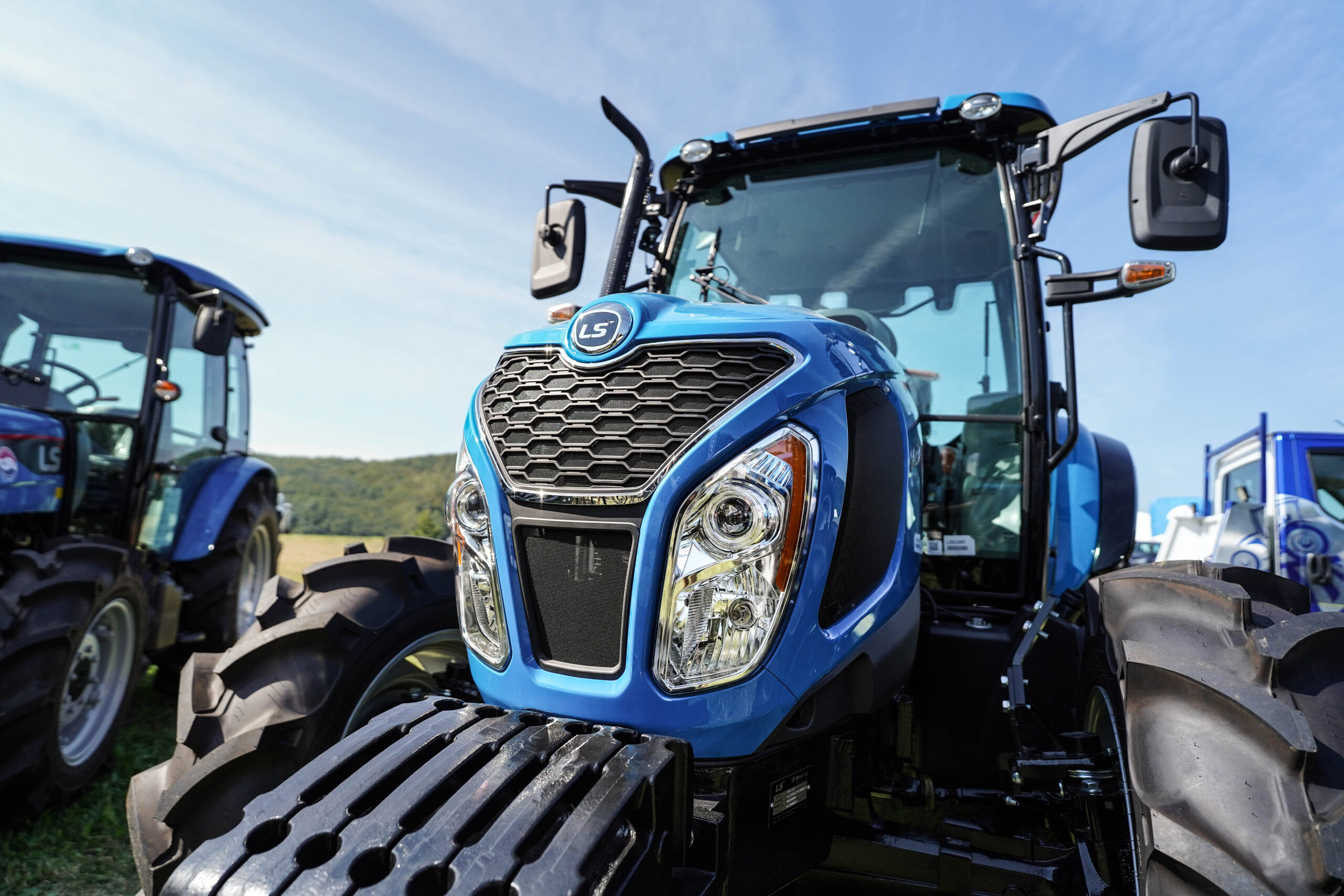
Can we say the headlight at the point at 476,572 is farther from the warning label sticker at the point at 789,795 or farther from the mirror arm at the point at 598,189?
the mirror arm at the point at 598,189

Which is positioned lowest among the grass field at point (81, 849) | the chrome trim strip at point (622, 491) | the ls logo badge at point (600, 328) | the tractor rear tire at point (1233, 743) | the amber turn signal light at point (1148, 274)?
the grass field at point (81, 849)

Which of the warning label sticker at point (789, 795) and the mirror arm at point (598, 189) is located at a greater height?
the mirror arm at point (598, 189)

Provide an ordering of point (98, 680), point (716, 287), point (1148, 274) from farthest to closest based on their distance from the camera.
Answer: point (98, 680), point (716, 287), point (1148, 274)

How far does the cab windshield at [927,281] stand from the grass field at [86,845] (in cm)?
159

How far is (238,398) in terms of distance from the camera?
5773 mm

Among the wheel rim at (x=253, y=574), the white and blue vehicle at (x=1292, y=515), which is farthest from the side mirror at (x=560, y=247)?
the white and blue vehicle at (x=1292, y=515)

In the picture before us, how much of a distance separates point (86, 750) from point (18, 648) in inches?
32.1

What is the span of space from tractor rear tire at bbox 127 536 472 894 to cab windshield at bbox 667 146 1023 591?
49.1 inches

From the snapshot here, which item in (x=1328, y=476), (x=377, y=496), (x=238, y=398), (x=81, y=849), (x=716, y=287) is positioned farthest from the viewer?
(x=377, y=496)

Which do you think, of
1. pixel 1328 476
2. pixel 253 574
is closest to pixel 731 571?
pixel 253 574

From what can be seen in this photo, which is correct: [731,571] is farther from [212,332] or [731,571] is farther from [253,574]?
[253,574]

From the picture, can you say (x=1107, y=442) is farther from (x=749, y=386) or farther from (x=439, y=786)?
(x=439, y=786)

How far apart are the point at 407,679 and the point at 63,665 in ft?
5.88

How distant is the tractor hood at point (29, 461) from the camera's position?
3.48 meters
